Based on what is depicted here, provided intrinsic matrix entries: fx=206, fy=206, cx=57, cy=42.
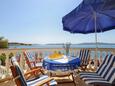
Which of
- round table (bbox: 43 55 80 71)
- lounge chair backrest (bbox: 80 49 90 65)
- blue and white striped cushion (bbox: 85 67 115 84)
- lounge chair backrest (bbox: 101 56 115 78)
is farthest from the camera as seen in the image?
lounge chair backrest (bbox: 80 49 90 65)

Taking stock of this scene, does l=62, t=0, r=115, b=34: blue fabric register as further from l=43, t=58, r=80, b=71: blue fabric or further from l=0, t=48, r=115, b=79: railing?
l=43, t=58, r=80, b=71: blue fabric

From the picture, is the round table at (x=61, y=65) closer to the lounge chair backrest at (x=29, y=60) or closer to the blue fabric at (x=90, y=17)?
the lounge chair backrest at (x=29, y=60)

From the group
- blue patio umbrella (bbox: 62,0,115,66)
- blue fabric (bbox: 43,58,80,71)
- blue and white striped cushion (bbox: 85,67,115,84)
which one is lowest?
blue and white striped cushion (bbox: 85,67,115,84)

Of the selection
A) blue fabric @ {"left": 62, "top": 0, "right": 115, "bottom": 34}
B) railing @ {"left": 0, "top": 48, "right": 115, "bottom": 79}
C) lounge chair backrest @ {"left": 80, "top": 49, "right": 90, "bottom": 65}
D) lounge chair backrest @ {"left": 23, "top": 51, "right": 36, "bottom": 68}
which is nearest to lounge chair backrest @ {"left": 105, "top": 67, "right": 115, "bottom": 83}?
railing @ {"left": 0, "top": 48, "right": 115, "bottom": 79}

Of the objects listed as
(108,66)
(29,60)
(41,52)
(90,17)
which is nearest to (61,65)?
(108,66)

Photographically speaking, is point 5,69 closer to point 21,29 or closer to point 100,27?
point 100,27

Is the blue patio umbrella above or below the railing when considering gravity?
above

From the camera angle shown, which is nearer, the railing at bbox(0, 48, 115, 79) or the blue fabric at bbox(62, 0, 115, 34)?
the blue fabric at bbox(62, 0, 115, 34)

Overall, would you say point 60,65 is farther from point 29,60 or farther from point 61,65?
point 29,60

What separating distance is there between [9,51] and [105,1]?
125 inches

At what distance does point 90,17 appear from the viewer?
19.1ft

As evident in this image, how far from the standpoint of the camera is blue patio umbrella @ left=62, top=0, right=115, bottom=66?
420cm

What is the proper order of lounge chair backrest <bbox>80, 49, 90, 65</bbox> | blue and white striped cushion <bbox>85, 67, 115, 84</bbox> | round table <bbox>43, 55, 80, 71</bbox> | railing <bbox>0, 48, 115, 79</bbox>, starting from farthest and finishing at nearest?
lounge chair backrest <bbox>80, 49, 90, 65</bbox> → railing <bbox>0, 48, 115, 79</bbox> → round table <bbox>43, 55, 80, 71</bbox> → blue and white striped cushion <bbox>85, 67, 115, 84</bbox>

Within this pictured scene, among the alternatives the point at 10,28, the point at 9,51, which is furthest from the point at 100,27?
the point at 10,28
